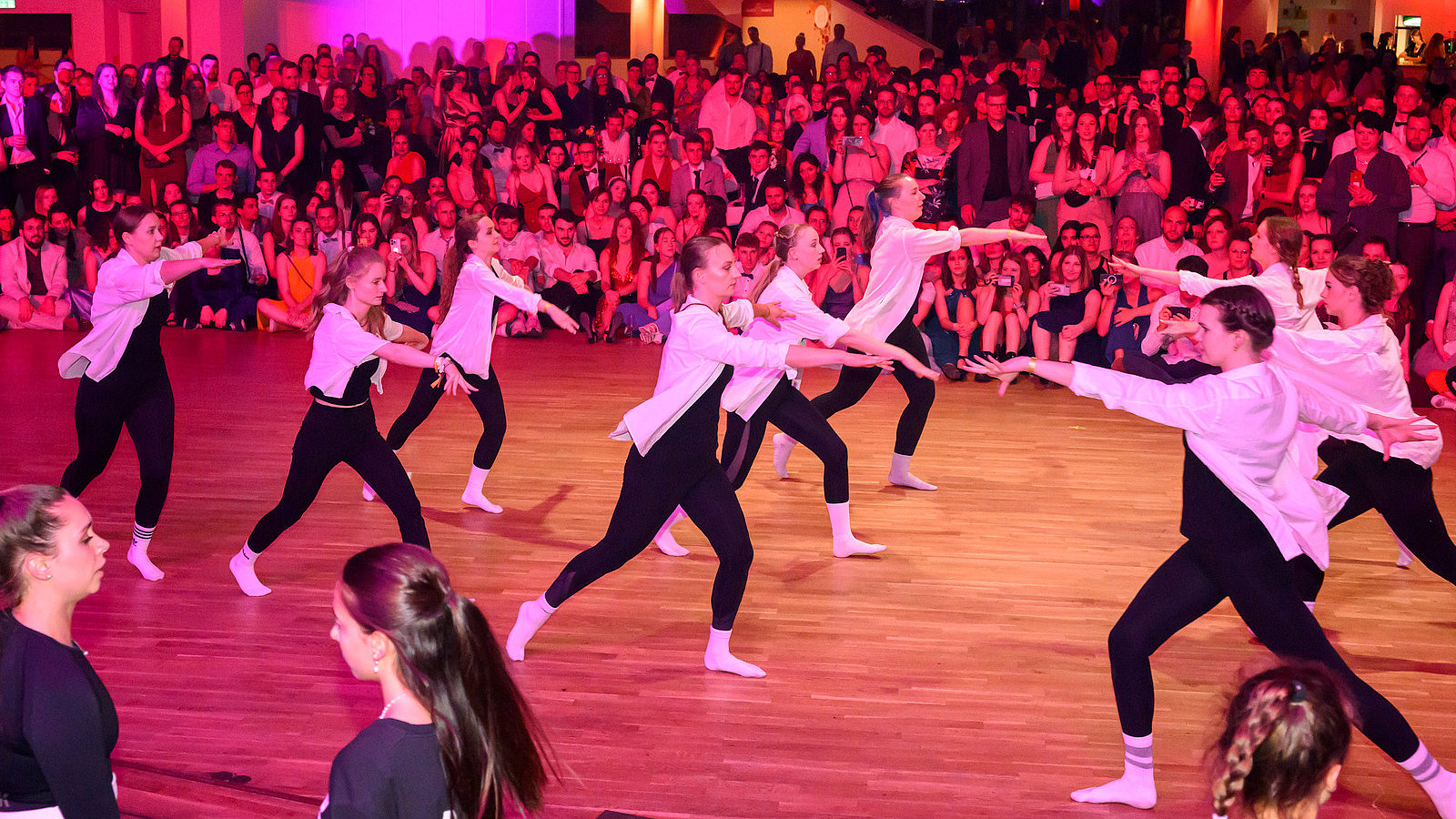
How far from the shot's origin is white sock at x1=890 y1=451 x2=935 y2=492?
6398mm

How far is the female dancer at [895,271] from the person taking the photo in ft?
19.4

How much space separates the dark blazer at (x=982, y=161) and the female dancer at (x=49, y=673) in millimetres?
8473

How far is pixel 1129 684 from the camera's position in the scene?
3.32 m

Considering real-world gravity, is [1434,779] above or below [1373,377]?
below

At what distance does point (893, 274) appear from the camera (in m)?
6.00

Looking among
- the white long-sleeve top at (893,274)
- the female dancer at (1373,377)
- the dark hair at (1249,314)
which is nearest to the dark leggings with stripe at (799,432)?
the white long-sleeve top at (893,274)

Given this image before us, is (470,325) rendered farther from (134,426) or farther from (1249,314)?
(1249,314)

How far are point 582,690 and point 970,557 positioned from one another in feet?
6.69

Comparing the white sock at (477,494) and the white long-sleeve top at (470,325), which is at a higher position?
the white long-sleeve top at (470,325)

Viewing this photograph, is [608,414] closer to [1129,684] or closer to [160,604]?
[160,604]

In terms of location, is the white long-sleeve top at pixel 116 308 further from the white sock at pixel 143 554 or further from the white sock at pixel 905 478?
the white sock at pixel 905 478

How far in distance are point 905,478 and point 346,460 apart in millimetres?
2985

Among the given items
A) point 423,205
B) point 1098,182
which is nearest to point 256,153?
point 423,205

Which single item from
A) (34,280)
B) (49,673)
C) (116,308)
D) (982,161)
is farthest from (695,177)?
(49,673)
